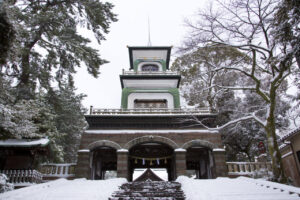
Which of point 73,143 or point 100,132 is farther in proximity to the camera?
point 73,143

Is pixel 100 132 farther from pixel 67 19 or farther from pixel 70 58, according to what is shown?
pixel 67 19

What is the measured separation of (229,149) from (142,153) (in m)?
9.55

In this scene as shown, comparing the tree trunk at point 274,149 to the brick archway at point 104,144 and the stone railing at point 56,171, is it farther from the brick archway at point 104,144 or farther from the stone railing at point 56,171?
the stone railing at point 56,171

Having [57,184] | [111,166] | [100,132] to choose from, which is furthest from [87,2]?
[111,166]

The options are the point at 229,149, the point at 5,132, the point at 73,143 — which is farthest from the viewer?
the point at 73,143

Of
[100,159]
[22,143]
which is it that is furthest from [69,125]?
[22,143]

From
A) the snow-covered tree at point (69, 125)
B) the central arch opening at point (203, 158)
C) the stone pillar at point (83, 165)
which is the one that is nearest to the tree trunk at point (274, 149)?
the central arch opening at point (203, 158)

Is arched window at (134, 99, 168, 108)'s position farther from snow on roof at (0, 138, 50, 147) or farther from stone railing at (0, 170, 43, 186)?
stone railing at (0, 170, 43, 186)

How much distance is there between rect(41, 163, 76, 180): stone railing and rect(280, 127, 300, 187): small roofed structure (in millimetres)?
14497

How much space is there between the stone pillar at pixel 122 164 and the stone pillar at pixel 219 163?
248 inches

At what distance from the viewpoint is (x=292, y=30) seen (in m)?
5.71

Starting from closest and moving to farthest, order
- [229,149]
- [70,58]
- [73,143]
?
[70,58] → [229,149] → [73,143]

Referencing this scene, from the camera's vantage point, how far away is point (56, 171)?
47.1ft

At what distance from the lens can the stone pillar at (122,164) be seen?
14438 mm
